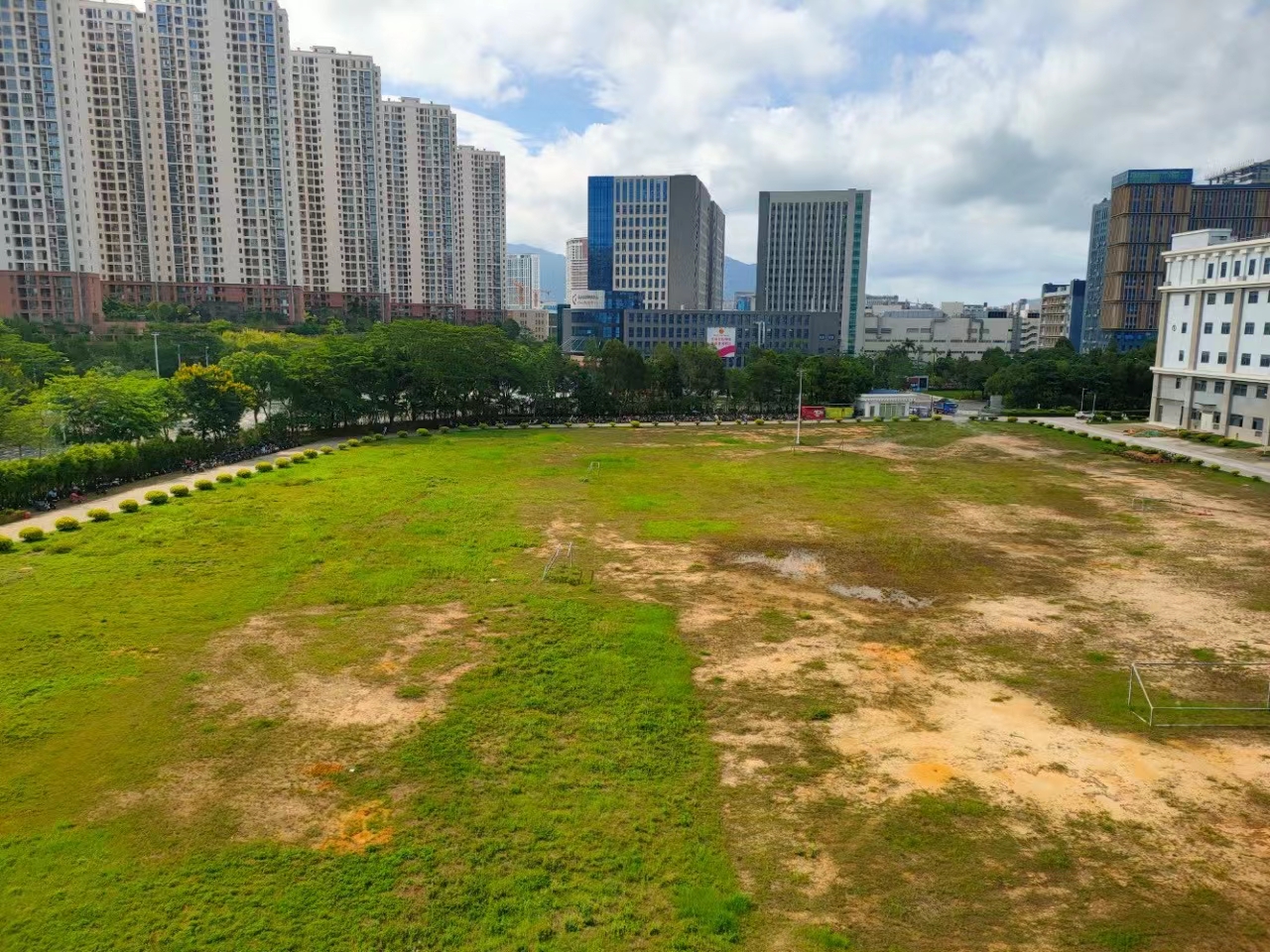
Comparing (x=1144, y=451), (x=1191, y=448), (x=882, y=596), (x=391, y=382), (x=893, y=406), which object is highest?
(x=391, y=382)

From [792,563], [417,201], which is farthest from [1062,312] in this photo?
[792,563]

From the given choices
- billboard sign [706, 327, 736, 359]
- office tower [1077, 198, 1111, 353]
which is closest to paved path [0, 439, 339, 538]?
billboard sign [706, 327, 736, 359]

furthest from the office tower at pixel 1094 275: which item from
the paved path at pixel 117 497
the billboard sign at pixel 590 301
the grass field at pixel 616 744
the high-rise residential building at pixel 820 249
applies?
the paved path at pixel 117 497

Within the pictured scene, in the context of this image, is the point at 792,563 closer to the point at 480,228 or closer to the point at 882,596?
the point at 882,596

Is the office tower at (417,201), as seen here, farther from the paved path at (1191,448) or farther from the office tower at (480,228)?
the paved path at (1191,448)

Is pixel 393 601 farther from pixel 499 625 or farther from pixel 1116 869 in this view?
pixel 1116 869

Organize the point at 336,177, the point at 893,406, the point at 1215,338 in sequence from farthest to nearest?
the point at 336,177 → the point at 893,406 → the point at 1215,338
